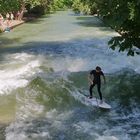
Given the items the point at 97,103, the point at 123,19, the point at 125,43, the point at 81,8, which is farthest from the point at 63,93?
the point at 81,8

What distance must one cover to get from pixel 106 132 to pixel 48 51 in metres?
21.8

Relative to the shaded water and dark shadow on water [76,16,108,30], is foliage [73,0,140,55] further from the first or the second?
dark shadow on water [76,16,108,30]

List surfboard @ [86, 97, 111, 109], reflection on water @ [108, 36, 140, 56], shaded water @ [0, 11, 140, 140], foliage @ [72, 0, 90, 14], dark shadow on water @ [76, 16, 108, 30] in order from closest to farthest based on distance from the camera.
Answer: shaded water @ [0, 11, 140, 140]
reflection on water @ [108, 36, 140, 56]
surfboard @ [86, 97, 111, 109]
dark shadow on water @ [76, 16, 108, 30]
foliage @ [72, 0, 90, 14]

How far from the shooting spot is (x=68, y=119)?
1730 cm

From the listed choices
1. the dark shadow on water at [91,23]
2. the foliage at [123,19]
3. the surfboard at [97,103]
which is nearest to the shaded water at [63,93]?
the surfboard at [97,103]

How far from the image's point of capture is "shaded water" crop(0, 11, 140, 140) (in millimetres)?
15875

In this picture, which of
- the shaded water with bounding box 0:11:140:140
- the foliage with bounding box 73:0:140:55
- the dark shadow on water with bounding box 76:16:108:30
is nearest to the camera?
the foliage with bounding box 73:0:140:55

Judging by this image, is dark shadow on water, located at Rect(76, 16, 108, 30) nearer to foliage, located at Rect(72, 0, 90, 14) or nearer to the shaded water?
the shaded water

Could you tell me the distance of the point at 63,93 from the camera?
2164 centimetres

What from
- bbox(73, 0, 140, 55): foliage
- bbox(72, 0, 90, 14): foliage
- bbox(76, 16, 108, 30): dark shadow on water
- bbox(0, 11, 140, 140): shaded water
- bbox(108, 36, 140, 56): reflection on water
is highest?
bbox(73, 0, 140, 55): foliage

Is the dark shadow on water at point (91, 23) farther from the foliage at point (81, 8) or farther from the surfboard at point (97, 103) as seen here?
the surfboard at point (97, 103)

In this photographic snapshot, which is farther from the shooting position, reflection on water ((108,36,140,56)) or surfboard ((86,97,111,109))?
surfboard ((86,97,111,109))

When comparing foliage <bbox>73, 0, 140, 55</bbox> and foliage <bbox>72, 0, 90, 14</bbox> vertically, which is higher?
foliage <bbox>73, 0, 140, 55</bbox>

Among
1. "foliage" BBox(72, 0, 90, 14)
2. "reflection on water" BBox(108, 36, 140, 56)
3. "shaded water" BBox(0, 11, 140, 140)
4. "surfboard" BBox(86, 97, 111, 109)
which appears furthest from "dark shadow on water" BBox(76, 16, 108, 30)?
"reflection on water" BBox(108, 36, 140, 56)
